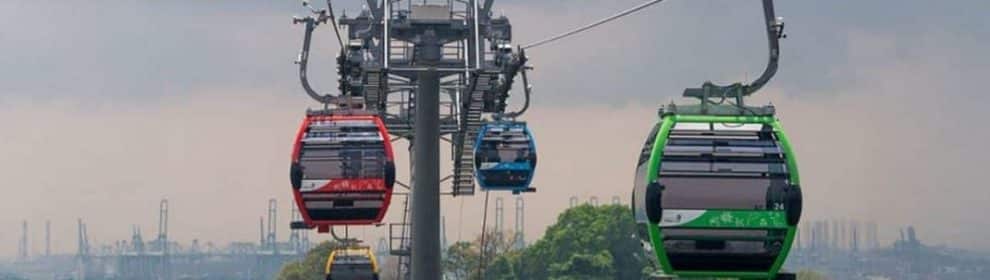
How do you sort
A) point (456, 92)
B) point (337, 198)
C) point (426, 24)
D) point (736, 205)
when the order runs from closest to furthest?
point (736, 205) → point (337, 198) → point (426, 24) → point (456, 92)

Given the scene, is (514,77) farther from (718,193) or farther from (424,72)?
(718,193)

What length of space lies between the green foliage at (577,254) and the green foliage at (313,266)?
7.74 m

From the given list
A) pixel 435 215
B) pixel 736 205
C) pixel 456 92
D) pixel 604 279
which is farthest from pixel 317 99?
pixel 604 279

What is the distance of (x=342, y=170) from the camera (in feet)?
163

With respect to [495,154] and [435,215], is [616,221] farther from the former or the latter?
[435,215]

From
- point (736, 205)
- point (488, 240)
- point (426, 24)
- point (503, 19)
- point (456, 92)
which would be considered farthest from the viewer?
point (488, 240)

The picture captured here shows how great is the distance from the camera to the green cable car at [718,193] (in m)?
36.0

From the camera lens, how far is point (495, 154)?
71062 millimetres

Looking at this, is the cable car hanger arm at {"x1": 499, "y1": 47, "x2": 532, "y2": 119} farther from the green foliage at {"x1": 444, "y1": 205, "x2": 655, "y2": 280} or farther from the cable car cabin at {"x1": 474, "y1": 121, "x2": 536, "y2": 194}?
the green foliage at {"x1": 444, "y1": 205, "x2": 655, "y2": 280}

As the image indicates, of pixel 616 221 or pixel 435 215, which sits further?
pixel 616 221

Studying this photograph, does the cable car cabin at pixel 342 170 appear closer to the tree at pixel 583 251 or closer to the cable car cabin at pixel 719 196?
the cable car cabin at pixel 719 196

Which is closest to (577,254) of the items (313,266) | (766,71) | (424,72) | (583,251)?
(583,251)

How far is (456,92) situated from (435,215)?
9.24 meters

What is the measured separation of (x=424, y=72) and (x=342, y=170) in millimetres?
6100
